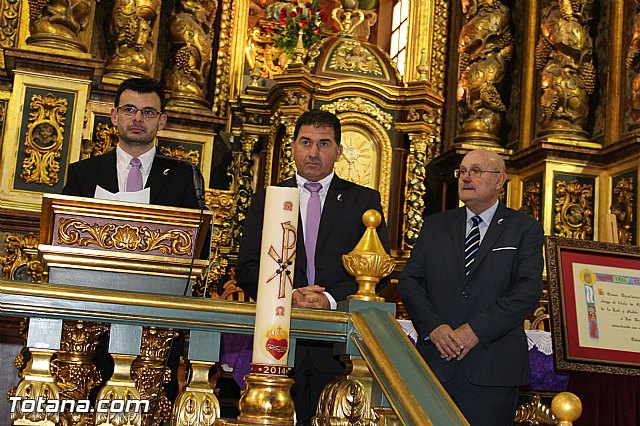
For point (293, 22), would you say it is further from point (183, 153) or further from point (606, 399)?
point (606, 399)

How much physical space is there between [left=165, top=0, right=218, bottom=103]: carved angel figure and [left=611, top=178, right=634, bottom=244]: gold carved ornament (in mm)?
3134

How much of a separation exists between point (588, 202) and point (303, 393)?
450 cm

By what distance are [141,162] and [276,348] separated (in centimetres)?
123

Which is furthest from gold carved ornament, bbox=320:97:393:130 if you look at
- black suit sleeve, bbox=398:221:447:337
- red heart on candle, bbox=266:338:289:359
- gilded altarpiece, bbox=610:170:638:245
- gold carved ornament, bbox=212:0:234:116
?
red heart on candle, bbox=266:338:289:359

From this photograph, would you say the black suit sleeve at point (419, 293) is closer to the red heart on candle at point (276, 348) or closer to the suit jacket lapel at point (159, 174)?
the suit jacket lapel at point (159, 174)

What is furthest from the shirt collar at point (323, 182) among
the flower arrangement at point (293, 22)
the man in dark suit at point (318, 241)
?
the flower arrangement at point (293, 22)

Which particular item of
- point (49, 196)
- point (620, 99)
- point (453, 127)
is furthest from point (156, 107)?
point (453, 127)

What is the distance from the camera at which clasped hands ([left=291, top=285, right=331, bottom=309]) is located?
3.11m

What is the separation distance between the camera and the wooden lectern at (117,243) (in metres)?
2.59

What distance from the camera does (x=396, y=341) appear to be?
252 cm

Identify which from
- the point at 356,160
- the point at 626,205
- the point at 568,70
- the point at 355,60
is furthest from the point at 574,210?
the point at 355,60

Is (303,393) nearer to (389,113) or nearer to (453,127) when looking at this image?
(389,113)

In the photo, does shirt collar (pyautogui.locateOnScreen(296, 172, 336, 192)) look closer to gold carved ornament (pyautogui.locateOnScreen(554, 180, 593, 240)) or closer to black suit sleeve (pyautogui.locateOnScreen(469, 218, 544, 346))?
black suit sleeve (pyautogui.locateOnScreen(469, 218, 544, 346))

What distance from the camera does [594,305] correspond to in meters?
3.90
